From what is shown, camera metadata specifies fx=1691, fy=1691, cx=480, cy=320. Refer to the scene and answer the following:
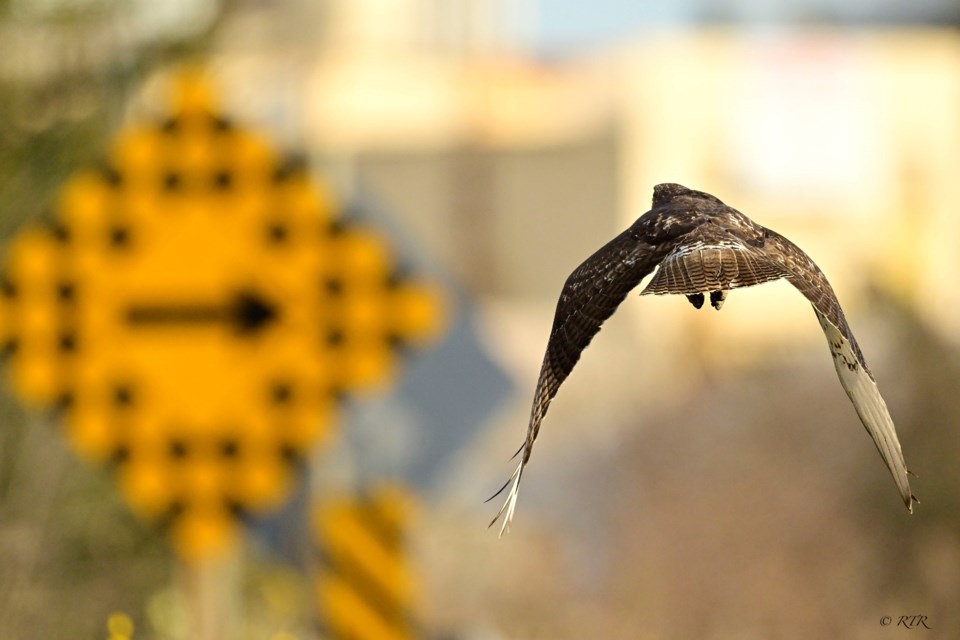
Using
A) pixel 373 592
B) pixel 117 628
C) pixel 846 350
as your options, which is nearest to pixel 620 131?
pixel 373 592

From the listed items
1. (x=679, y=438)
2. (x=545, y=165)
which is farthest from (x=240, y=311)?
(x=545, y=165)

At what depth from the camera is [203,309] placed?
6.10m

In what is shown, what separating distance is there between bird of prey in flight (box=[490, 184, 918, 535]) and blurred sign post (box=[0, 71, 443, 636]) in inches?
190

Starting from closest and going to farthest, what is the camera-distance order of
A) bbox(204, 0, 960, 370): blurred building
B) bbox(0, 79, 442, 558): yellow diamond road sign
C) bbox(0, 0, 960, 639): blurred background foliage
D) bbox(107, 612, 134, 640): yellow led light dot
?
bbox(107, 612, 134, 640): yellow led light dot → bbox(0, 79, 442, 558): yellow diamond road sign → bbox(0, 0, 960, 639): blurred background foliage → bbox(204, 0, 960, 370): blurred building

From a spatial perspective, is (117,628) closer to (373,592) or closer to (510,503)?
(510,503)

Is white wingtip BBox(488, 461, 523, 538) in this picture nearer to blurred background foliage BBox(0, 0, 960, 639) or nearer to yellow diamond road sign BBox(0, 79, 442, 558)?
blurred background foliage BBox(0, 0, 960, 639)

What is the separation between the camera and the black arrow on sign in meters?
6.10

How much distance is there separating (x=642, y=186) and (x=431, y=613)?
23929 mm

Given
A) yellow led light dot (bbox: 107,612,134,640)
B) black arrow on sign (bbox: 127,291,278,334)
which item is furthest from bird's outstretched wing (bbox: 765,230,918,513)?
black arrow on sign (bbox: 127,291,278,334)

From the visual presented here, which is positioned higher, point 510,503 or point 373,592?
point 510,503

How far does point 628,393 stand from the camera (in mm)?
15711

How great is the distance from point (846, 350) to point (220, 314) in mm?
5148

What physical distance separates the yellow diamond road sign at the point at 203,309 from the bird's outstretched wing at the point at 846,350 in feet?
15.8

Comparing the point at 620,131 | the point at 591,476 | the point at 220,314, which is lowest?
the point at 620,131
